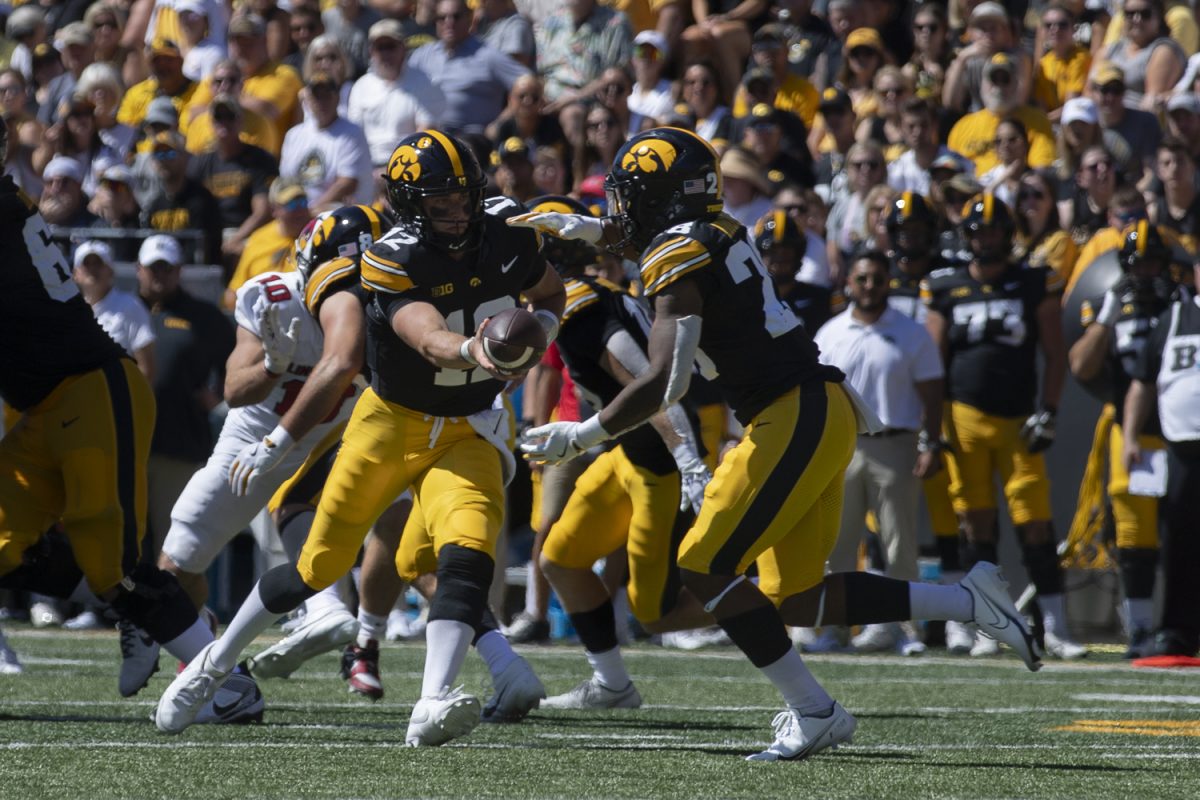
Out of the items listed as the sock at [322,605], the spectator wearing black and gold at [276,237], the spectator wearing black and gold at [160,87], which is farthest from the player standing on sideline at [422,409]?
the spectator wearing black and gold at [160,87]

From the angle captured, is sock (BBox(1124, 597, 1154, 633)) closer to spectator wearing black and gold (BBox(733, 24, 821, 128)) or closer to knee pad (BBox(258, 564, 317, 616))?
spectator wearing black and gold (BBox(733, 24, 821, 128))

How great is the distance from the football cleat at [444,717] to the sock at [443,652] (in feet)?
0.09

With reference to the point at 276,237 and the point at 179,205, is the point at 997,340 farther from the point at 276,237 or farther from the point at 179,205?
the point at 179,205

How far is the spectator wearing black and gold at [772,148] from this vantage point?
10.6 metres

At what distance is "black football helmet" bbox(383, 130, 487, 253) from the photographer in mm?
5254

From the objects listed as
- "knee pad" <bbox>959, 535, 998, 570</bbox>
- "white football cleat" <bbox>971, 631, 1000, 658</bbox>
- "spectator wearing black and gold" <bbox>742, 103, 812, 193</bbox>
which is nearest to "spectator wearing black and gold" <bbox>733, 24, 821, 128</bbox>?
"spectator wearing black and gold" <bbox>742, 103, 812, 193</bbox>

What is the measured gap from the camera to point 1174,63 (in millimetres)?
10789

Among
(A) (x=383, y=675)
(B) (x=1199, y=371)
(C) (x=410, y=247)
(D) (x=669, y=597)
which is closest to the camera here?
(C) (x=410, y=247)

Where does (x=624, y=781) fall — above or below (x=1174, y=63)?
below

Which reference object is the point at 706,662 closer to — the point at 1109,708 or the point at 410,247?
the point at 1109,708

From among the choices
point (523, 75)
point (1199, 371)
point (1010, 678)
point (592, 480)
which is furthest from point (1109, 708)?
point (523, 75)

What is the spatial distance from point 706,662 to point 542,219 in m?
3.46

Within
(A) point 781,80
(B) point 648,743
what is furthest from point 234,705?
(A) point 781,80

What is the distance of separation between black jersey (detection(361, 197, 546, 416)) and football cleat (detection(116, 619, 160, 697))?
1.22 meters
